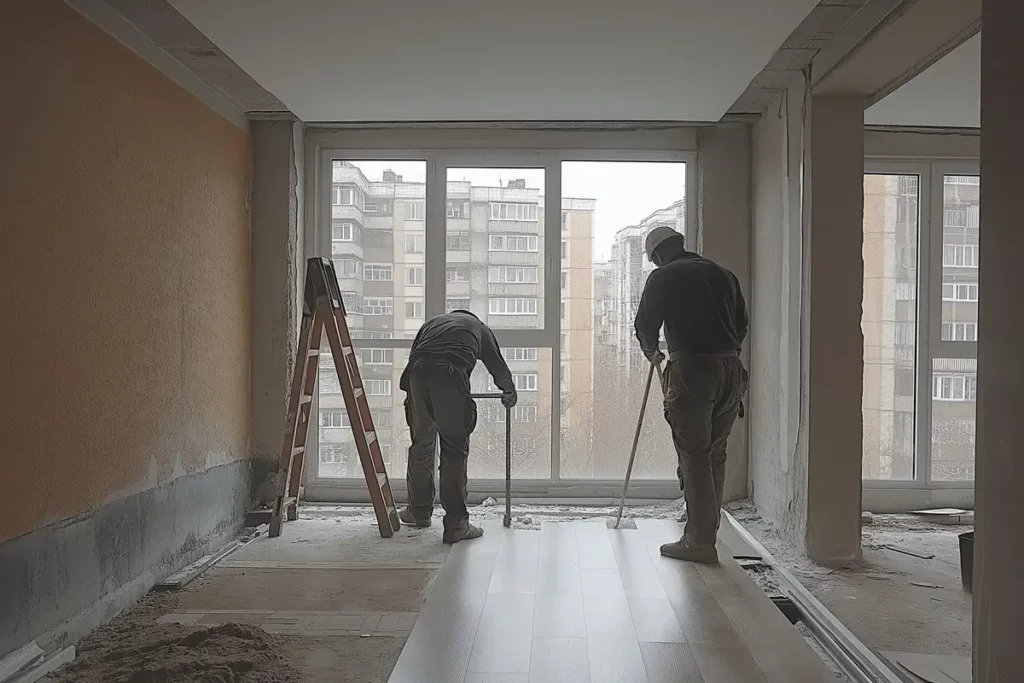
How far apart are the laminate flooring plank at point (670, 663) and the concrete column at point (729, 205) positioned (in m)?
2.91

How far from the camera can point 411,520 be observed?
16.2 ft

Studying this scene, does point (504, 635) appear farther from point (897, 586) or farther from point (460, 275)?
point (460, 275)

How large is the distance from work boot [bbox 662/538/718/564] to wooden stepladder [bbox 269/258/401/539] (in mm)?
1594

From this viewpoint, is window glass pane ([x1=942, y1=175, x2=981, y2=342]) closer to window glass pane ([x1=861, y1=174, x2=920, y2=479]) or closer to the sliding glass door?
window glass pane ([x1=861, y1=174, x2=920, y2=479])

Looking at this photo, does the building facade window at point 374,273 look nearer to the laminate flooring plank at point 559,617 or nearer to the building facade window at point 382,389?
the building facade window at point 382,389

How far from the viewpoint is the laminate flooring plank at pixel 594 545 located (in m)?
3.89

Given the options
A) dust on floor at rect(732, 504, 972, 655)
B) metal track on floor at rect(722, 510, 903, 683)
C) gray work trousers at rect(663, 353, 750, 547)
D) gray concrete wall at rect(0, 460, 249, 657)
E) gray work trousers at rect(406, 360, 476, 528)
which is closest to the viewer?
metal track on floor at rect(722, 510, 903, 683)

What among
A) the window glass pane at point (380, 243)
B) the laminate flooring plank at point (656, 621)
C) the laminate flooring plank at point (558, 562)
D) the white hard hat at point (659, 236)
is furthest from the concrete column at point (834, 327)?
the window glass pane at point (380, 243)

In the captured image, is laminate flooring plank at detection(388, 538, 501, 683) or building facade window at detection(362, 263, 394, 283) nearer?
laminate flooring plank at detection(388, 538, 501, 683)

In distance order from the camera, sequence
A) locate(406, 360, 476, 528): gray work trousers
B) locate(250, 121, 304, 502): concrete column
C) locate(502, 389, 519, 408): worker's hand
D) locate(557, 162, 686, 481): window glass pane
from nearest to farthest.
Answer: locate(406, 360, 476, 528): gray work trousers
locate(502, 389, 519, 408): worker's hand
locate(250, 121, 304, 502): concrete column
locate(557, 162, 686, 481): window glass pane

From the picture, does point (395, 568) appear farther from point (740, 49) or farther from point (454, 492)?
point (740, 49)

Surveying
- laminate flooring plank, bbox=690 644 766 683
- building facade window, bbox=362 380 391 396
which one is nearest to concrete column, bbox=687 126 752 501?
building facade window, bbox=362 380 391 396

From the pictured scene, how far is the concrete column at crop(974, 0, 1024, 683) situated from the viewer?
181 centimetres

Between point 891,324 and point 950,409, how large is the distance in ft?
2.19
